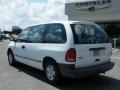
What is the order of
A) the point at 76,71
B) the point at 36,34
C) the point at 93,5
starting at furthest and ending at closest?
the point at 93,5 < the point at 36,34 < the point at 76,71

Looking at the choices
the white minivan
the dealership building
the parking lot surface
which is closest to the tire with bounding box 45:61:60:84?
the white minivan

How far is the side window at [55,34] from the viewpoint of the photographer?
6766 millimetres

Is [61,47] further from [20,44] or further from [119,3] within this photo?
[119,3]

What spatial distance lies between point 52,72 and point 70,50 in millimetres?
1146

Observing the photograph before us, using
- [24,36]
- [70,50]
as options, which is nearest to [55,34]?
[70,50]

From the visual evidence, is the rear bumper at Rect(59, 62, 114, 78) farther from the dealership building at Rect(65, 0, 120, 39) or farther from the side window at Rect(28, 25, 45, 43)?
the dealership building at Rect(65, 0, 120, 39)

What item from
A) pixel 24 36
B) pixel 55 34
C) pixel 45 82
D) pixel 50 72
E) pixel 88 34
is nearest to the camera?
pixel 88 34

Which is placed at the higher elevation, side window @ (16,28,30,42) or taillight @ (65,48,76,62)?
side window @ (16,28,30,42)

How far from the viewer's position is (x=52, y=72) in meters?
7.14

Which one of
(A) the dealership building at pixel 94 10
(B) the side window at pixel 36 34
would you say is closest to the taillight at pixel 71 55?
(B) the side window at pixel 36 34

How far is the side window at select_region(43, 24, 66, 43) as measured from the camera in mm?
6766

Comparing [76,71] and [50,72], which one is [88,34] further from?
[50,72]

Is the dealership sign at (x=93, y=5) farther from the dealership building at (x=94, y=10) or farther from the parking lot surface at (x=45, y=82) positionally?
the parking lot surface at (x=45, y=82)

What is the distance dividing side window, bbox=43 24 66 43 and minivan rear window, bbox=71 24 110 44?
355 millimetres
